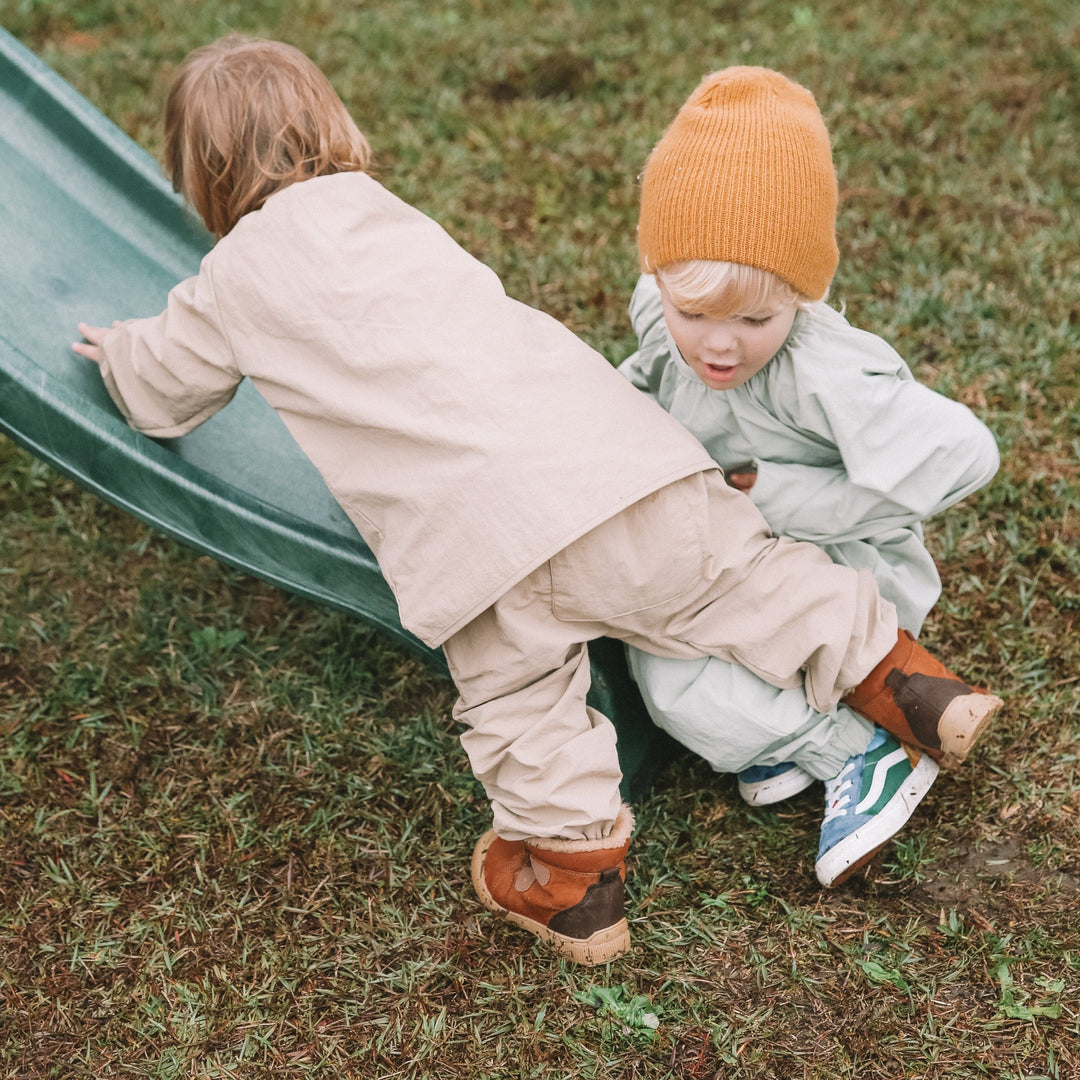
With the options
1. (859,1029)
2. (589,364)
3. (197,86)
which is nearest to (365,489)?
(589,364)

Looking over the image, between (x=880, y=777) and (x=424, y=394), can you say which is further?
(x=880, y=777)

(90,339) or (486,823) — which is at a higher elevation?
(90,339)

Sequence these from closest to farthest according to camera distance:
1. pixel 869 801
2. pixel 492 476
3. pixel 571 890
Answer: pixel 492 476, pixel 571 890, pixel 869 801

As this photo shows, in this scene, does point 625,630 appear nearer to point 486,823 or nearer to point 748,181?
point 486,823

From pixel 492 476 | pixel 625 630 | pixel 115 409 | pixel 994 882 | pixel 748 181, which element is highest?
pixel 748 181

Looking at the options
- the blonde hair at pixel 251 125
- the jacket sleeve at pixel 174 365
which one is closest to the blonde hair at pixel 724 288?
the blonde hair at pixel 251 125

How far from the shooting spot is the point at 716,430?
2.36 metres

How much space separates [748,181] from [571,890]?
1.28 meters

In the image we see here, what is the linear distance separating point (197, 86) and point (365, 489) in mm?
828

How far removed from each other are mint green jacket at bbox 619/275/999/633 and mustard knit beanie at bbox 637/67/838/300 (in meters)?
0.18

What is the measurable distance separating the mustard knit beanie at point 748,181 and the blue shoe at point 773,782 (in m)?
0.99

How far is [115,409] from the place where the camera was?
2.65m

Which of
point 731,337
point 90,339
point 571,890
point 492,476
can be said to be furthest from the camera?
point 90,339

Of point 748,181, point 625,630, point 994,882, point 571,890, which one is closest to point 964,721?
point 994,882
